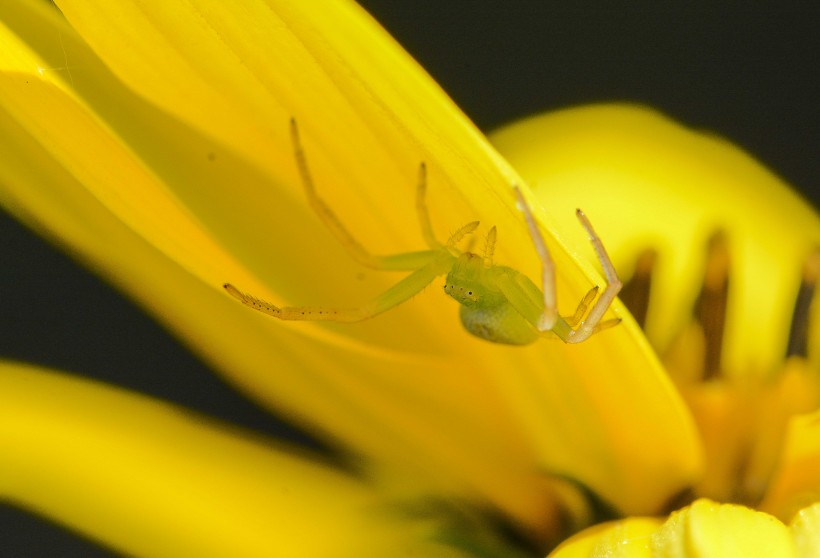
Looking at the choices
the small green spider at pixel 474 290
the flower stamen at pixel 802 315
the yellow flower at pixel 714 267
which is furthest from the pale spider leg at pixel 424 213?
the flower stamen at pixel 802 315

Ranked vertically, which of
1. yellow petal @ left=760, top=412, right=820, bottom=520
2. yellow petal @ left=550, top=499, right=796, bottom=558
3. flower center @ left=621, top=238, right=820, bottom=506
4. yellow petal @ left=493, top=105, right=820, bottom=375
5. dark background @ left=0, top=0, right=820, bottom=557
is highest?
dark background @ left=0, top=0, right=820, bottom=557

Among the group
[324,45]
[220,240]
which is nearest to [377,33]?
[324,45]

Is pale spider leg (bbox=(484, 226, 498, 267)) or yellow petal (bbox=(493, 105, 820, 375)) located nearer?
pale spider leg (bbox=(484, 226, 498, 267))

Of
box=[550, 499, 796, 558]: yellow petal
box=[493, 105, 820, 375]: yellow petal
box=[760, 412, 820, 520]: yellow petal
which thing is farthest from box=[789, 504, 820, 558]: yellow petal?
box=[493, 105, 820, 375]: yellow petal

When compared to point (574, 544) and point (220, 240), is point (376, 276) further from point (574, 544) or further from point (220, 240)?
point (574, 544)

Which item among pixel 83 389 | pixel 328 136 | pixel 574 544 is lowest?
pixel 574 544

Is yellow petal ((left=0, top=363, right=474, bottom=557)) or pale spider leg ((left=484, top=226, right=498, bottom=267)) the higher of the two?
pale spider leg ((left=484, top=226, right=498, bottom=267))

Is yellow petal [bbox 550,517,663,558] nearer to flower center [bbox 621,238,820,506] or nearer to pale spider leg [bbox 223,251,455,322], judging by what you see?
flower center [bbox 621,238,820,506]
